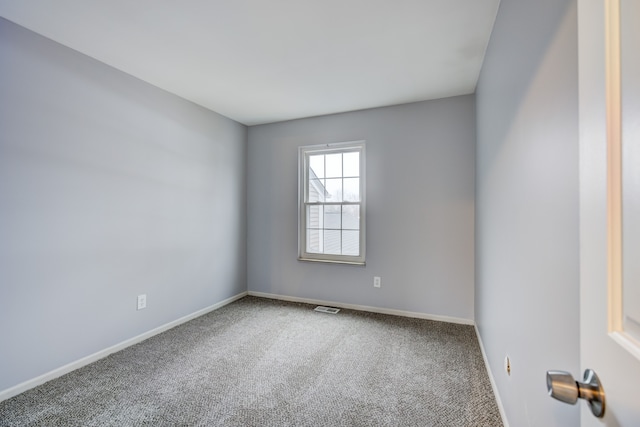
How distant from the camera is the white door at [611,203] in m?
0.42

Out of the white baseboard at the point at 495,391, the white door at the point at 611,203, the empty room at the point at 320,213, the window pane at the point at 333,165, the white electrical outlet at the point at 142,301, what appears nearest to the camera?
the white door at the point at 611,203

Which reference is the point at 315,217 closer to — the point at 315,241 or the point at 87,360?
the point at 315,241

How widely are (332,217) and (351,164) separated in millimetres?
723

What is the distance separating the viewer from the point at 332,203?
3854 millimetres

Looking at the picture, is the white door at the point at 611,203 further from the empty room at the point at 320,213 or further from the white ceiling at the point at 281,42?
→ the white ceiling at the point at 281,42

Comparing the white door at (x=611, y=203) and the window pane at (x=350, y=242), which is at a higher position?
the white door at (x=611, y=203)

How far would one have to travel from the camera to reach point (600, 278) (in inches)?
19.8

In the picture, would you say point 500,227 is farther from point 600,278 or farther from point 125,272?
point 125,272

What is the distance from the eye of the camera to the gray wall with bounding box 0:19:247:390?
1983 mm

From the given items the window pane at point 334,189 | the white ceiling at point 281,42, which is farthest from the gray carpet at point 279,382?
the white ceiling at point 281,42

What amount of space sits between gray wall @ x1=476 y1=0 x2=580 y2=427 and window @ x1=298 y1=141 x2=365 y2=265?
1838 mm

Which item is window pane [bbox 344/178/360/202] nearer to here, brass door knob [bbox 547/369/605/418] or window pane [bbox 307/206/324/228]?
window pane [bbox 307/206/324/228]

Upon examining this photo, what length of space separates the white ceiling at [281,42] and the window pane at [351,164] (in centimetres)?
76

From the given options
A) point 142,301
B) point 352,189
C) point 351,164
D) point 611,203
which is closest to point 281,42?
point 351,164
